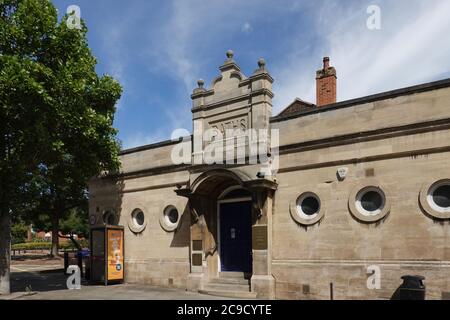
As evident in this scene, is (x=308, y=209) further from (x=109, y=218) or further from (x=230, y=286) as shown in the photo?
(x=109, y=218)

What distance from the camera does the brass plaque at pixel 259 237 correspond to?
13.3m

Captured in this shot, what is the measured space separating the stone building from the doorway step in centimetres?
4

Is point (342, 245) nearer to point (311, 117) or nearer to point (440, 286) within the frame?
point (440, 286)

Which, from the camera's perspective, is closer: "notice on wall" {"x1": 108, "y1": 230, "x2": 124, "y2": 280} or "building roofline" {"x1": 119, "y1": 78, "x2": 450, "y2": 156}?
"building roofline" {"x1": 119, "y1": 78, "x2": 450, "y2": 156}

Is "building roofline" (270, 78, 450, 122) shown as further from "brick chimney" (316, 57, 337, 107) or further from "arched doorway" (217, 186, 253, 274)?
"brick chimney" (316, 57, 337, 107)

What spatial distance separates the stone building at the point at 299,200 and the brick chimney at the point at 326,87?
18.4 ft

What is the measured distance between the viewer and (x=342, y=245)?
1223 cm

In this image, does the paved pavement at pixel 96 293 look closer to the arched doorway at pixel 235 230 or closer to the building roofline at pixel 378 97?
the arched doorway at pixel 235 230

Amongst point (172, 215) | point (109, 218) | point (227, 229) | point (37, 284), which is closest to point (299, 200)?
point (227, 229)

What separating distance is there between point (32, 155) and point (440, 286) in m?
12.3

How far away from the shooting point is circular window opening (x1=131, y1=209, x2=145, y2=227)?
1750 centimetres

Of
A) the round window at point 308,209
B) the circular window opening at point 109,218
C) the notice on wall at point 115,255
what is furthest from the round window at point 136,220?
the round window at point 308,209

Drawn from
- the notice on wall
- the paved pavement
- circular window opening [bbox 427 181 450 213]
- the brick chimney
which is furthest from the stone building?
the brick chimney

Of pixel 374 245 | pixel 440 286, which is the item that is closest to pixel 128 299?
pixel 374 245
